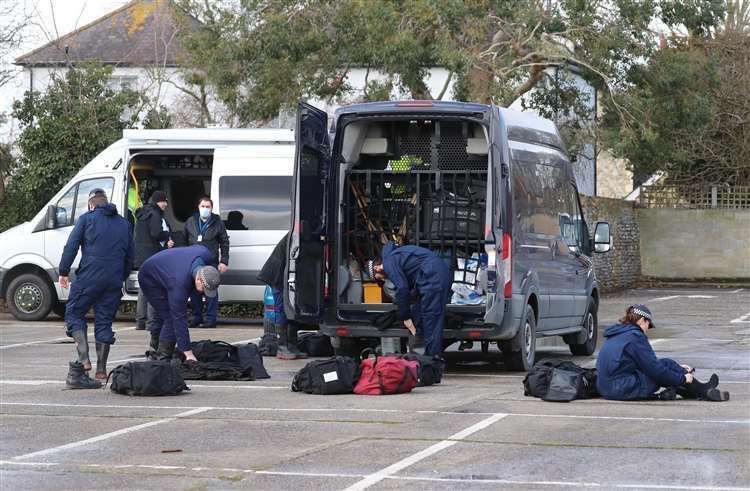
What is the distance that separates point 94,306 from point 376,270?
285 centimetres

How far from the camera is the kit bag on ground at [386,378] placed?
12898mm

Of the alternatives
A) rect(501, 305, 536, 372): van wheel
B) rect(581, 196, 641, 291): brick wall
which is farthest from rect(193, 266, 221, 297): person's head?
rect(581, 196, 641, 291): brick wall

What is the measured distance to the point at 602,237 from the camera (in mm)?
18141

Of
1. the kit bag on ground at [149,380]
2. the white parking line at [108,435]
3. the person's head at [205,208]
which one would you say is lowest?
the white parking line at [108,435]

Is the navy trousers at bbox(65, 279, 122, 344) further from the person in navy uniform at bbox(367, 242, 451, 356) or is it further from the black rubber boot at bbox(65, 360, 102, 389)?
the person in navy uniform at bbox(367, 242, 451, 356)

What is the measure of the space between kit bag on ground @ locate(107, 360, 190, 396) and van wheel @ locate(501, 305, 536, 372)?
12.1ft

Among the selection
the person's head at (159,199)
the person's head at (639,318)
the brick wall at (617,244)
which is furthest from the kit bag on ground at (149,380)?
the brick wall at (617,244)

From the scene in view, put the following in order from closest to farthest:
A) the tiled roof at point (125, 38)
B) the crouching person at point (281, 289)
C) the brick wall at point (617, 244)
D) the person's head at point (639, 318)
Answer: the person's head at point (639, 318) < the crouching person at point (281, 289) < the brick wall at point (617, 244) < the tiled roof at point (125, 38)

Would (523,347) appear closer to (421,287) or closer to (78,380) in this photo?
(421,287)

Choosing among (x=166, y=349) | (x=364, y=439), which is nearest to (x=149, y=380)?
(x=166, y=349)

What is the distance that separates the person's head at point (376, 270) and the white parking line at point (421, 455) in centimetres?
357

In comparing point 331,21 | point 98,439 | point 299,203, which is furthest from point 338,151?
point 331,21

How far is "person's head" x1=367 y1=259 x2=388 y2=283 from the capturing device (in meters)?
14.7

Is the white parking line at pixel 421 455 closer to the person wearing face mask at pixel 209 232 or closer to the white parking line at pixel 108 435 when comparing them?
the white parking line at pixel 108 435
